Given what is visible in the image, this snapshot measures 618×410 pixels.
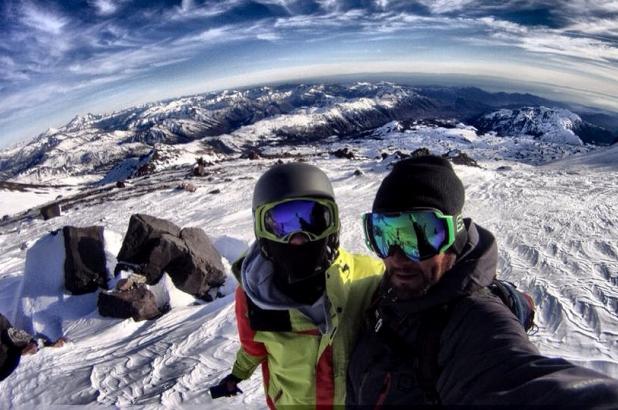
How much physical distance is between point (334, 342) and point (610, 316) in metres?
7.04

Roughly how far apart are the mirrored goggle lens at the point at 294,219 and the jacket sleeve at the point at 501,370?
5.72 feet

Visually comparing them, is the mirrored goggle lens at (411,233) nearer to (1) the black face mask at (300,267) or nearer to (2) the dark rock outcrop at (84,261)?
(1) the black face mask at (300,267)

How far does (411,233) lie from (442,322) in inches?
26.0

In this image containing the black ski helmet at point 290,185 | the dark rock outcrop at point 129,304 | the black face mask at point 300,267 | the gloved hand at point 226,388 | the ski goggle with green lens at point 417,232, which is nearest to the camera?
the ski goggle with green lens at point 417,232

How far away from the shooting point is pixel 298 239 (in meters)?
3.65

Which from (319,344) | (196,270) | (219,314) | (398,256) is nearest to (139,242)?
(196,270)

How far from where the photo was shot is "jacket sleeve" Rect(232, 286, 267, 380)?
11.6 ft

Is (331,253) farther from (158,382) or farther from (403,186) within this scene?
(158,382)

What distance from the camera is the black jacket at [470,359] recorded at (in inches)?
60.9

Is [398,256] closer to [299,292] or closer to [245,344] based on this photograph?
[299,292]

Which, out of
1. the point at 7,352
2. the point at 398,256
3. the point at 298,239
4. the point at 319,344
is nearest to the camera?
the point at 398,256

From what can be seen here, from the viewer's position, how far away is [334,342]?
10.1 ft

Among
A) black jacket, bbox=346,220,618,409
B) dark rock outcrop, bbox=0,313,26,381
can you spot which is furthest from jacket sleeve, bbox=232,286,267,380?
dark rock outcrop, bbox=0,313,26,381

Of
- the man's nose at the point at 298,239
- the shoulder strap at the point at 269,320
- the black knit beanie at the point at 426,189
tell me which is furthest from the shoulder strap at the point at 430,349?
the man's nose at the point at 298,239
